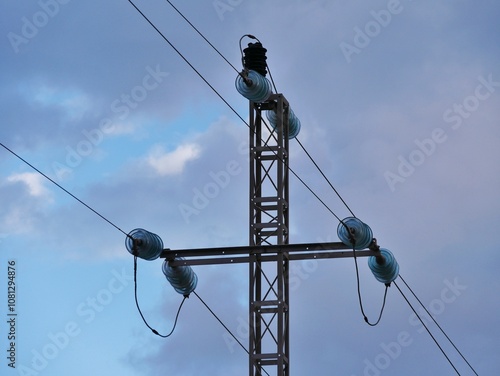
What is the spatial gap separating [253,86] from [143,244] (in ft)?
11.1

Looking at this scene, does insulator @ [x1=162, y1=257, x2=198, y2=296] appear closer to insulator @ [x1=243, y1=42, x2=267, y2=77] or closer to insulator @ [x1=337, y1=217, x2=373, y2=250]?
insulator @ [x1=337, y1=217, x2=373, y2=250]

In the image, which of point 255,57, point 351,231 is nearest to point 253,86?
point 255,57

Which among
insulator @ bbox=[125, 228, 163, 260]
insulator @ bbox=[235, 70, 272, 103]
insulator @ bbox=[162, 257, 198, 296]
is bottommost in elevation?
insulator @ bbox=[125, 228, 163, 260]

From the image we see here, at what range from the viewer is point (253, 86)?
1318 inches

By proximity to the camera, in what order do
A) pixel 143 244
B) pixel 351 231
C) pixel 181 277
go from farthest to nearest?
pixel 181 277, pixel 143 244, pixel 351 231

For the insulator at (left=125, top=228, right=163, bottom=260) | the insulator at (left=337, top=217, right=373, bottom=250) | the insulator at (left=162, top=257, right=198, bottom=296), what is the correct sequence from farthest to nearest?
the insulator at (left=162, top=257, right=198, bottom=296)
the insulator at (left=125, top=228, right=163, bottom=260)
the insulator at (left=337, top=217, right=373, bottom=250)

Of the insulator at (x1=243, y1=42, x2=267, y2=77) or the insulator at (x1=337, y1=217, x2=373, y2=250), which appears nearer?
the insulator at (x1=337, y1=217, x2=373, y2=250)

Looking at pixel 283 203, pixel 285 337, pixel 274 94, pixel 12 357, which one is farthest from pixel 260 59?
pixel 12 357

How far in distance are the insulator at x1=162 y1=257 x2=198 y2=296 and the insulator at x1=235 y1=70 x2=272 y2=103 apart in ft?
10.3

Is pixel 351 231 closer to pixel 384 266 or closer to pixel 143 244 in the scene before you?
pixel 384 266

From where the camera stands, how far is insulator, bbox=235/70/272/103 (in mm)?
33438

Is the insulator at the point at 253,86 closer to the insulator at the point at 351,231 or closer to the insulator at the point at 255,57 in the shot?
the insulator at the point at 255,57

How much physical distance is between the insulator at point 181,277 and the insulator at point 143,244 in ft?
2.14

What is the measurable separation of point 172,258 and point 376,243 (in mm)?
3680
